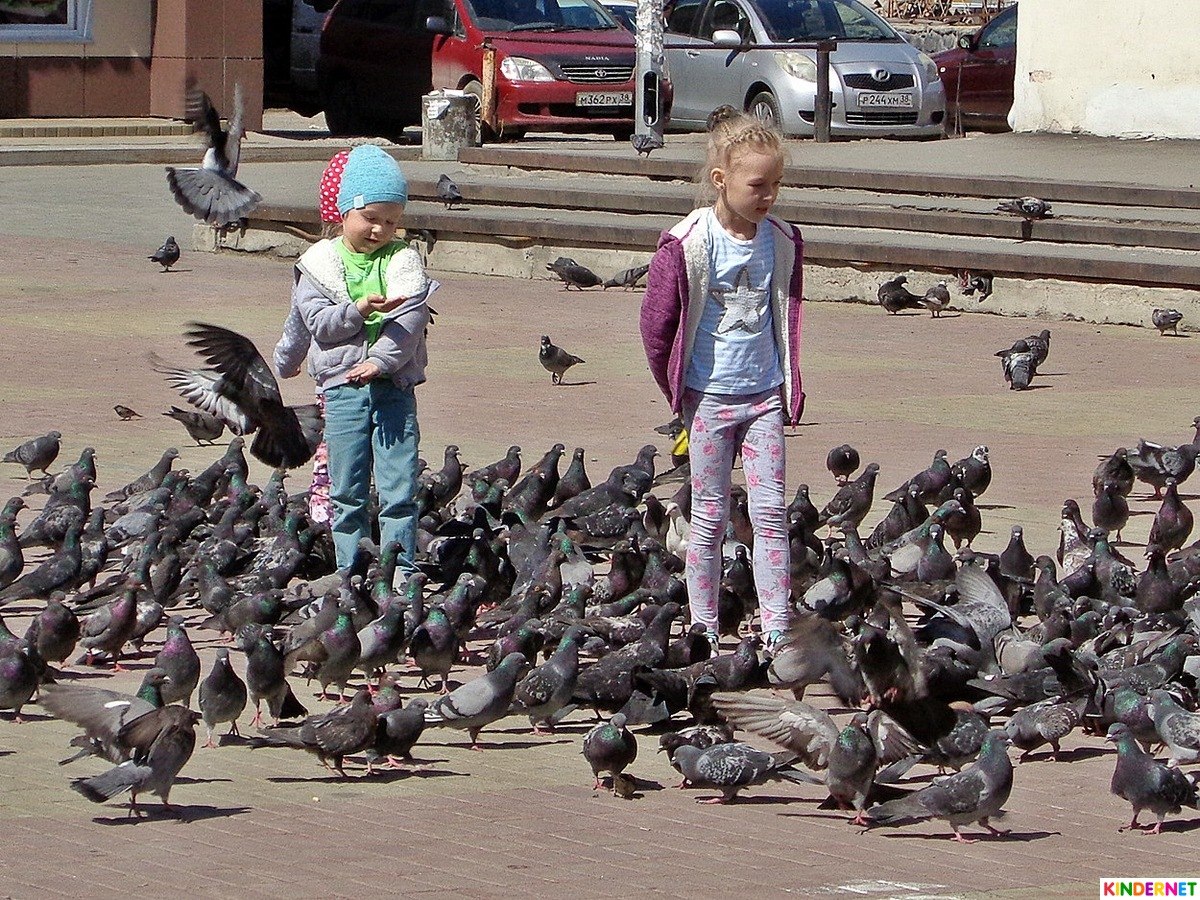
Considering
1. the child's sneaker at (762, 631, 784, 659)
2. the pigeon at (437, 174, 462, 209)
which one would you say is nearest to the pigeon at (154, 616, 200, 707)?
the child's sneaker at (762, 631, 784, 659)

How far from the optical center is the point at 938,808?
18.5 feet

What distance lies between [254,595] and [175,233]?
14084 mm

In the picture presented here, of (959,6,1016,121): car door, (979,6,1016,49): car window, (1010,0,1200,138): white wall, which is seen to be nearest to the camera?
(1010,0,1200,138): white wall

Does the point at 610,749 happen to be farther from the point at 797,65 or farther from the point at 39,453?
the point at 797,65

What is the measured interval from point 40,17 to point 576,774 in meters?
25.3

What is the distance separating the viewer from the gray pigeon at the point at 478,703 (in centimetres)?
646

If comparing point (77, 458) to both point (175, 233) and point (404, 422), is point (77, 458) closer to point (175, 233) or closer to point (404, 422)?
point (404, 422)

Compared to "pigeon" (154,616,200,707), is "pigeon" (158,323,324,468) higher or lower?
higher

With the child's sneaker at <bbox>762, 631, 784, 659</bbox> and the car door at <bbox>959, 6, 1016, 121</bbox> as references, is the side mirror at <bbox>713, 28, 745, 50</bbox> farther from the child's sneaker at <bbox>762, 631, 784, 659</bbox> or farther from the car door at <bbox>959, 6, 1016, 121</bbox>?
the child's sneaker at <bbox>762, 631, 784, 659</bbox>

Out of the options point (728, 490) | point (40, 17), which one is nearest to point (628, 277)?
point (728, 490)

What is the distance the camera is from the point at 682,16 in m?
28.3

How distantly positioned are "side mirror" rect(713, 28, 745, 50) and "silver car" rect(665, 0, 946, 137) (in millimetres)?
12

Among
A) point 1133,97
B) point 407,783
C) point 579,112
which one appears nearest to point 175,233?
point 579,112

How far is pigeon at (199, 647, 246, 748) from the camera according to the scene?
6363 mm
